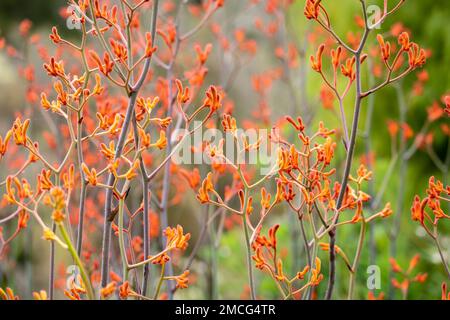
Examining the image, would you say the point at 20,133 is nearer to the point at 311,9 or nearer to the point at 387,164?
the point at 311,9

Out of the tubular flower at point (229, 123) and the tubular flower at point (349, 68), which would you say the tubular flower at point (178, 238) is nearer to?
the tubular flower at point (229, 123)

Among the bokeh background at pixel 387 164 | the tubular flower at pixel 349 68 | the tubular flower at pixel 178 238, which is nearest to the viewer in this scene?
the tubular flower at pixel 178 238

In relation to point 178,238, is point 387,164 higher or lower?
higher

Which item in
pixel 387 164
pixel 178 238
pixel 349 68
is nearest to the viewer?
pixel 178 238

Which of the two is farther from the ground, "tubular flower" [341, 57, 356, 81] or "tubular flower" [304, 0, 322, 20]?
"tubular flower" [304, 0, 322, 20]

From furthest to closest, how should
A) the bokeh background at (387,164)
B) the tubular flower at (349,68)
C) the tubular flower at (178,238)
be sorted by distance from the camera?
the bokeh background at (387,164)
the tubular flower at (349,68)
the tubular flower at (178,238)

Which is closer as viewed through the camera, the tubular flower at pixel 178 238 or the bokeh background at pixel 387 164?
the tubular flower at pixel 178 238

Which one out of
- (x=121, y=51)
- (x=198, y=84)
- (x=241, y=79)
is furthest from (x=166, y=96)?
(x=241, y=79)

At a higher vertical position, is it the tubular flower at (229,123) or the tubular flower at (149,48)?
the tubular flower at (149,48)

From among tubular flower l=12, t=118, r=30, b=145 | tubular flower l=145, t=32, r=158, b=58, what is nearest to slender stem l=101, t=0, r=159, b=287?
tubular flower l=145, t=32, r=158, b=58

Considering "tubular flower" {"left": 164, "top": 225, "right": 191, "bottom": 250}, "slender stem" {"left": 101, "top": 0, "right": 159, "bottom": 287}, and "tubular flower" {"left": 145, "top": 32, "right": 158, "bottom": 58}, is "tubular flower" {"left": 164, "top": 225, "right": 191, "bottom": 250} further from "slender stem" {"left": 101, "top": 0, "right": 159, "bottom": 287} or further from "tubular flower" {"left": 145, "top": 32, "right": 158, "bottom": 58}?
"tubular flower" {"left": 145, "top": 32, "right": 158, "bottom": 58}

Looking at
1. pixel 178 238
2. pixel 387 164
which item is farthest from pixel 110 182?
pixel 387 164

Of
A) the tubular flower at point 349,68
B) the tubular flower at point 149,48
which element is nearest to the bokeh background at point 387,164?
the tubular flower at point 349,68
